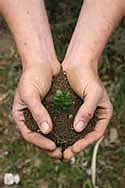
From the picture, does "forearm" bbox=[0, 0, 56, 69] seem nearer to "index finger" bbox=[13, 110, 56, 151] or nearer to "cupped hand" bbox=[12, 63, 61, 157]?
"cupped hand" bbox=[12, 63, 61, 157]

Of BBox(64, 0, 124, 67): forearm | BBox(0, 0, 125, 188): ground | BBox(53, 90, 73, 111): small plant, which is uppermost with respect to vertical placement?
BBox(64, 0, 124, 67): forearm

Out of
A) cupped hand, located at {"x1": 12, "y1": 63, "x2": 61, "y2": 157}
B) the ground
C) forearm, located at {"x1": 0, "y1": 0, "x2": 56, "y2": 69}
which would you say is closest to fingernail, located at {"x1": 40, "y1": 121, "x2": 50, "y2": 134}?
cupped hand, located at {"x1": 12, "y1": 63, "x2": 61, "y2": 157}

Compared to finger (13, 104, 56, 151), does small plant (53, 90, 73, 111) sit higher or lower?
higher

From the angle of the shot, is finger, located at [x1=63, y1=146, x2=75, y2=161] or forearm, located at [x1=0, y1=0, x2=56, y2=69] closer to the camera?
finger, located at [x1=63, y1=146, x2=75, y2=161]

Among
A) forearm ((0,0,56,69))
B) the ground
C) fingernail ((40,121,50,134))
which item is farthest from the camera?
the ground

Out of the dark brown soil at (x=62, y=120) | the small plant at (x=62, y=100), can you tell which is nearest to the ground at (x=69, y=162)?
the dark brown soil at (x=62, y=120)
